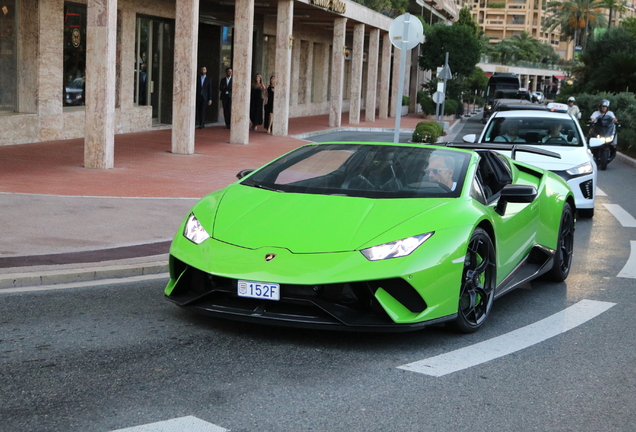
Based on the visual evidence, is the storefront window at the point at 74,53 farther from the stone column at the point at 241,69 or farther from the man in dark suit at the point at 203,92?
the man in dark suit at the point at 203,92

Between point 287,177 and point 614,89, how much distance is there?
41838 millimetres

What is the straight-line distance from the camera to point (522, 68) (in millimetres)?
A: 133875

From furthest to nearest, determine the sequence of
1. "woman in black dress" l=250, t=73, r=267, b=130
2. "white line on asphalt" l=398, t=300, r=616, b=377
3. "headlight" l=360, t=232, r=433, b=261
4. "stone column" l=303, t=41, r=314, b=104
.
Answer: "stone column" l=303, t=41, r=314, b=104 → "woman in black dress" l=250, t=73, r=267, b=130 → "headlight" l=360, t=232, r=433, b=261 → "white line on asphalt" l=398, t=300, r=616, b=377

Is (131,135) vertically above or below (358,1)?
below

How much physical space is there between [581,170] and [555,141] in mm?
1127

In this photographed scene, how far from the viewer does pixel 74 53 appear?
21203mm

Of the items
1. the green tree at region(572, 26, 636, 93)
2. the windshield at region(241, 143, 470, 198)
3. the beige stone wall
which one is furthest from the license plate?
the green tree at region(572, 26, 636, 93)

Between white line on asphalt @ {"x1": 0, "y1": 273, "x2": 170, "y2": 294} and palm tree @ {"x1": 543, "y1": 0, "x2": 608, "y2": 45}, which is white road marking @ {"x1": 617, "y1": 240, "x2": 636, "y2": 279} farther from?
palm tree @ {"x1": 543, "y1": 0, "x2": 608, "y2": 45}

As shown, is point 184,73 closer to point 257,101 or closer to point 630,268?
point 257,101

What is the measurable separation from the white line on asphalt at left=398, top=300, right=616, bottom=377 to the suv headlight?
199 inches

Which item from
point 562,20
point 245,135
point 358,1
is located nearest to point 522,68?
point 562,20

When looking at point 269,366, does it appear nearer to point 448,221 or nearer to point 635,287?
point 448,221

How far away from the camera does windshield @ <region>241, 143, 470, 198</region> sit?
6234 millimetres

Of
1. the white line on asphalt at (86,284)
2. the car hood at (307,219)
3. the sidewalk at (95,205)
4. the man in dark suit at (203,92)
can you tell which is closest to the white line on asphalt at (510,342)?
the car hood at (307,219)
